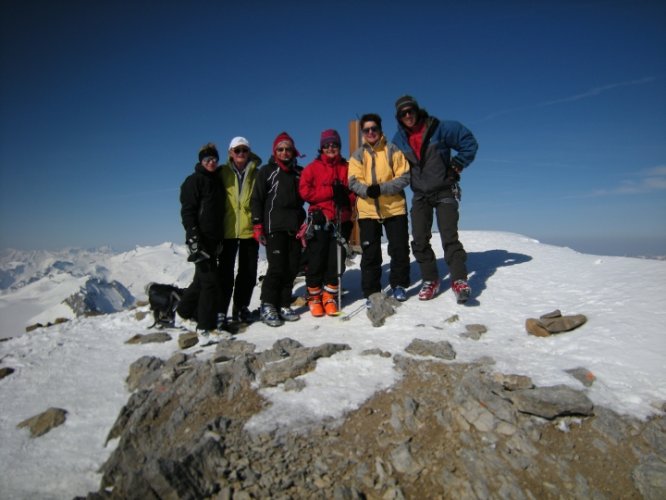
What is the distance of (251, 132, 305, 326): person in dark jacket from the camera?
660 cm

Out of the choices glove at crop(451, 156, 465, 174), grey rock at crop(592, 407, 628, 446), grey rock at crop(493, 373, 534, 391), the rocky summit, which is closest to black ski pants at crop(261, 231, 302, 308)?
the rocky summit

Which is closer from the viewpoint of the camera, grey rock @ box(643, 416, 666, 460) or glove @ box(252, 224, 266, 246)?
grey rock @ box(643, 416, 666, 460)

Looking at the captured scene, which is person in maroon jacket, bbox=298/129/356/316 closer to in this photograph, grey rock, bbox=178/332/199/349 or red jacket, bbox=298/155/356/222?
red jacket, bbox=298/155/356/222

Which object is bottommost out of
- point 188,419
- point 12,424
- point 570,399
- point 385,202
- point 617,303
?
point 12,424

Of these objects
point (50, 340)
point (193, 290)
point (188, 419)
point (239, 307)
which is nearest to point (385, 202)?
point (239, 307)

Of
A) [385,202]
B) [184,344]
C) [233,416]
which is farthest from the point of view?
[385,202]

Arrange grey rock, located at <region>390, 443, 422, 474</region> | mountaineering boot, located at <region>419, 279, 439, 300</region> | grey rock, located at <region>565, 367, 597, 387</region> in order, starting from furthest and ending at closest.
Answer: mountaineering boot, located at <region>419, 279, 439, 300</region> < grey rock, located at <region>565, 367, 597, 387</region> < grey rock, located at <region>390, 443, 422, 474</region>

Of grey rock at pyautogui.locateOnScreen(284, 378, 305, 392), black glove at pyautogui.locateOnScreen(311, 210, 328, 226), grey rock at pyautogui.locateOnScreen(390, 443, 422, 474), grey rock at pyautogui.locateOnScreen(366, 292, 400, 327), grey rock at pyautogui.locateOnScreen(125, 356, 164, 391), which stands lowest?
grey rock at pyautogui.locateOnScreen(125, 356, 164, 391)

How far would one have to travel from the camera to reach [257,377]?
454 cm

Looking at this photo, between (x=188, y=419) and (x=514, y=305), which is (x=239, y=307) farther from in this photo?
(x=514, y=305)

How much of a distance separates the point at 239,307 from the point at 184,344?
143 centimetres

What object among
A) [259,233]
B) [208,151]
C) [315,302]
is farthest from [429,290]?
[208,151]

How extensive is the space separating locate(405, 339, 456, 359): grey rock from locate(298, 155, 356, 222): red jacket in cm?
290

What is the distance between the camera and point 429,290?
6.79m
